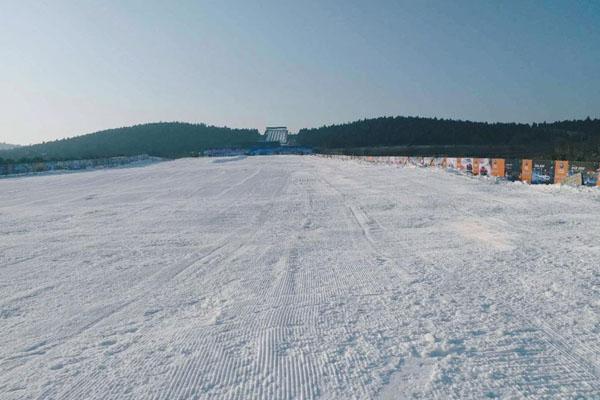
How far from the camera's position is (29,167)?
48.7 meters

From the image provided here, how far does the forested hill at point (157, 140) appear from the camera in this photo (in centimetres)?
13500

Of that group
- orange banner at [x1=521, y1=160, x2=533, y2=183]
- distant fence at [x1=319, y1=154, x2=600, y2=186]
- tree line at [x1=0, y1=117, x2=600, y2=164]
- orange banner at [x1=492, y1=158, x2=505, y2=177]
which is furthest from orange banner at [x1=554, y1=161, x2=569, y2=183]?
tree line at [x1=0, y1=117, x2=600, y2=164]

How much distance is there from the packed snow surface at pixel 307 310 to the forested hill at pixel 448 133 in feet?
211

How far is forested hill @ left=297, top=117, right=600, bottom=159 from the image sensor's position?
8385cm

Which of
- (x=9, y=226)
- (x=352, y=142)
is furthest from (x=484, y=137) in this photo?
(x=9, y=226)

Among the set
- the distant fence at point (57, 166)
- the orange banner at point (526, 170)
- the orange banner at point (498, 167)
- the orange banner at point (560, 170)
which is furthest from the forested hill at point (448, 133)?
the distant fence at point (57, 166)

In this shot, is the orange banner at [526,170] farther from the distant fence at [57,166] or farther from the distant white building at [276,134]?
the distant white building at [276,134]

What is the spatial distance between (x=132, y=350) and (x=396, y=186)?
18845 millimetres

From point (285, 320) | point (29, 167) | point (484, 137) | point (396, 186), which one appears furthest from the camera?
point (484, 137)

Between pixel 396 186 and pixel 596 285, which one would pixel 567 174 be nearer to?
pixel 396 186

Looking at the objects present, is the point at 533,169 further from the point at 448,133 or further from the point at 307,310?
the point at 448,133

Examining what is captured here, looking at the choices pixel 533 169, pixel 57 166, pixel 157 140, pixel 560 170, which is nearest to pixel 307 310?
pixel 560 170

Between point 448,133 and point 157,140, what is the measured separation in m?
99.4

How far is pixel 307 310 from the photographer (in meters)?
5.24
